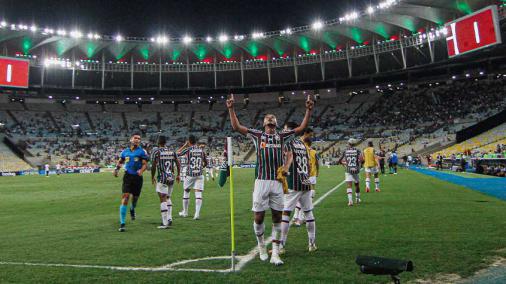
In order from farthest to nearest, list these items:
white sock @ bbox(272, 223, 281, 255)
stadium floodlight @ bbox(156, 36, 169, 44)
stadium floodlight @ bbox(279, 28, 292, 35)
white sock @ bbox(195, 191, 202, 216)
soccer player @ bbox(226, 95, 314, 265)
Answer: stadium floodlight @ bbox(156, 36, 169, 44), stadium floodlight @ bbox(279, 28, 292, 35), white sock @ bbox(195, 191, 202, 216), soccer player @ bbox(226, 95, 314, 265), white sock @ bbox(272, 223, 281, 255)

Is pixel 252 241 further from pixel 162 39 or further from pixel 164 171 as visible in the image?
pixel 162 39

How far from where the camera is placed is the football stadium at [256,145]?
19.0 ft

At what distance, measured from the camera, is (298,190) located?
648 cm

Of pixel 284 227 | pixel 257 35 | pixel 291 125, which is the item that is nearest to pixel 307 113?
pixel 291 125

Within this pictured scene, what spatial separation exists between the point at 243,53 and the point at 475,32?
38860 millimetres

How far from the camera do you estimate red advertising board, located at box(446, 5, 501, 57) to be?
115ft

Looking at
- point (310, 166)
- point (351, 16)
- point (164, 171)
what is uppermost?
point (351, 16)

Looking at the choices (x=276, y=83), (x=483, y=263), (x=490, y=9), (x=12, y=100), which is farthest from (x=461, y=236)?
(x=12, y=100)

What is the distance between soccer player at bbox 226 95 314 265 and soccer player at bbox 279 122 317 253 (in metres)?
0.31

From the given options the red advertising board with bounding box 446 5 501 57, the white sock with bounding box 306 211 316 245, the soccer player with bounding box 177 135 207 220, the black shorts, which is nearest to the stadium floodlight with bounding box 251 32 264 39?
the red advertising board with bounding box 446 5 501 57

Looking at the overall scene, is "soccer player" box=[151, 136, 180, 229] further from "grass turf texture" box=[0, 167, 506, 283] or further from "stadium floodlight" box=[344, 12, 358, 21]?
"stadium floodlight" box=[344, 12, 358, 21]

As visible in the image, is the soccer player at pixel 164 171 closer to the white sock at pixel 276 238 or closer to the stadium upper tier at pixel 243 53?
the white sock at pixel 276 238

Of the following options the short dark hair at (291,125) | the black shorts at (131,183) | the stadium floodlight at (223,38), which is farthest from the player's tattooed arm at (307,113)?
Answer: the stadium floodlight at (223,38)

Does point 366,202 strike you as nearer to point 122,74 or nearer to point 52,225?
point 52,225
